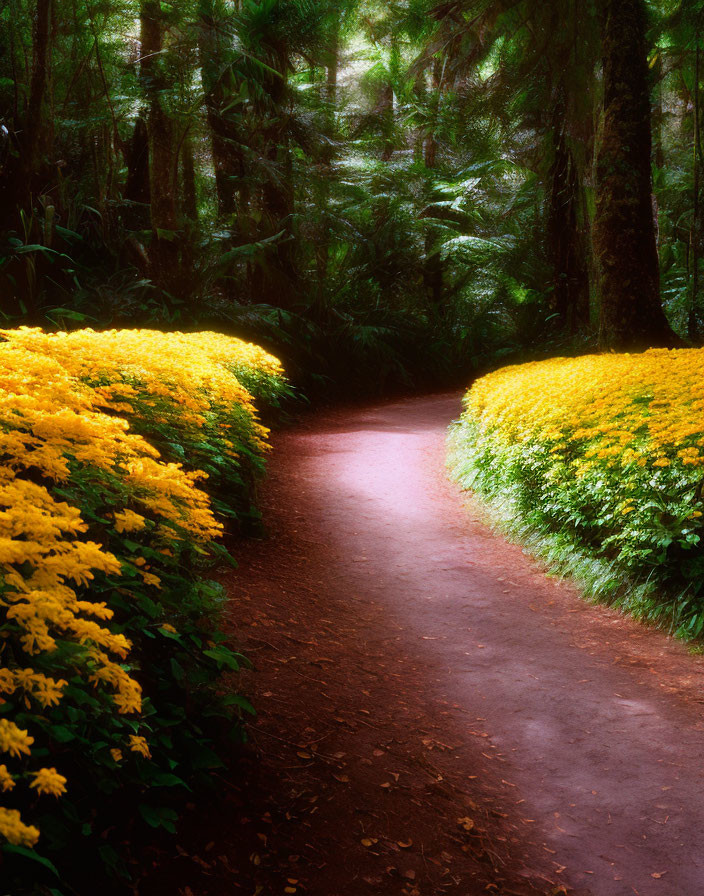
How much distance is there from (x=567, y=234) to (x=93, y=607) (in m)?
16.0

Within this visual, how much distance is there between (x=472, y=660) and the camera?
4410mm

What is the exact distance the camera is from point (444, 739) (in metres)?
3.55

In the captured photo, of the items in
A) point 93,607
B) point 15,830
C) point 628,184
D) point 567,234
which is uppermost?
point 567,234

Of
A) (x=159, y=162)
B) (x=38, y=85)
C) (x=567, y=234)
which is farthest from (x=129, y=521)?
(x=567, y=234)

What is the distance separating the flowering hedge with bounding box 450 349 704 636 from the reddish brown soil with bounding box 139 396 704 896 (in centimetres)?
34

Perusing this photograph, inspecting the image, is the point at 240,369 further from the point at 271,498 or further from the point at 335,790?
the point at 335,790

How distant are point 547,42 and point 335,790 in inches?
552

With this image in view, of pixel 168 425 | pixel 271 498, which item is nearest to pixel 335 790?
pixel 168 425

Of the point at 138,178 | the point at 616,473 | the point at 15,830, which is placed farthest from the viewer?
the point at 138,178

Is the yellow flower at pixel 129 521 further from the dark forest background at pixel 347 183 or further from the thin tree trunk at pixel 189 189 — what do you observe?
the thin tree trunk at pixel 189 189

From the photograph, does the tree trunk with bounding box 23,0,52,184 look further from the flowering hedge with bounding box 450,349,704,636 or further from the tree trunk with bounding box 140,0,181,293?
the flowering hedge with bounding box 450,349,704,636

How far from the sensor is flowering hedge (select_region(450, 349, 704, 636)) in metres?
4.66

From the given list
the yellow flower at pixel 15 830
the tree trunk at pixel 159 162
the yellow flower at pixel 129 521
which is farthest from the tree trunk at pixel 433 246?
the yellow flower at pixel 15 830

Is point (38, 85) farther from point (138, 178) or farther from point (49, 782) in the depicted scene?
point (49, 782)
